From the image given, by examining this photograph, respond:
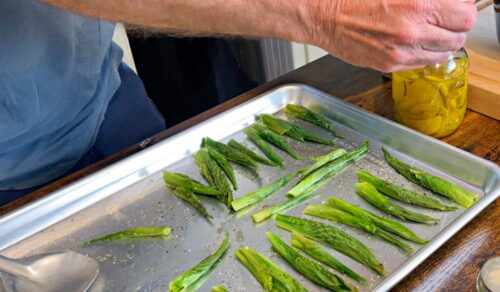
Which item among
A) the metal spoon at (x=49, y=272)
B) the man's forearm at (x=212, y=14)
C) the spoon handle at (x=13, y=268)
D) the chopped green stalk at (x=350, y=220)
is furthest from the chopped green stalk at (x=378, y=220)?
the spoon handle at (x=13, y=268)

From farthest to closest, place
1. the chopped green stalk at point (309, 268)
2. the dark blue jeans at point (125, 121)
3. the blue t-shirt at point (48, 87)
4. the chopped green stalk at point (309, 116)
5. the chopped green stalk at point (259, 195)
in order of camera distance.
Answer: the dark blue jeans at point (125, 121) < the chopped green stalk at point (309, 116) < the blue t-shirt at point (48, 87) < the chopped green stalk at point (259, 195) < the chopped green stalk at point (309, 268)

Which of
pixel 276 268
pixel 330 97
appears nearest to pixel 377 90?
pixel 330 97

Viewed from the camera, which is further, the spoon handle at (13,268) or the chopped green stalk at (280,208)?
the chopped green stalk at (280,208)

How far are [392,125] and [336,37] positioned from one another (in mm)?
384

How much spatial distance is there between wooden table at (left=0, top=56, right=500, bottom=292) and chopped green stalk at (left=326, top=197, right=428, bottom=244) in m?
0.06

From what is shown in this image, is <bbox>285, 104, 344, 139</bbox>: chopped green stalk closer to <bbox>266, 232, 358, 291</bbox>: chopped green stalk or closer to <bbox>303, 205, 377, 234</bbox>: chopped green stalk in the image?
<bbox>303, 205, 377, 234</bbox>: chopped green stalk

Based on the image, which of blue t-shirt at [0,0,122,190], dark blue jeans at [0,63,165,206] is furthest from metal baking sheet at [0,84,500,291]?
dark blue jeans at [0,63,165,206]

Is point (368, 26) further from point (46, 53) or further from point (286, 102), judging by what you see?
point (46, 53)

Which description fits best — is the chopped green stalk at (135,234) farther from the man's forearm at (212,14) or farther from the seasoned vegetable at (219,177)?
the man's forearm at (212,14)

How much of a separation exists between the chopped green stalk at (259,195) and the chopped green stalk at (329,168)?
0.11 feet

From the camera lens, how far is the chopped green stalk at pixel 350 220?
1.00 metres

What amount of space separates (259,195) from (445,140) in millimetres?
479

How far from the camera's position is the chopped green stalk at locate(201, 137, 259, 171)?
128cm

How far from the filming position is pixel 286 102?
59.5 inches
